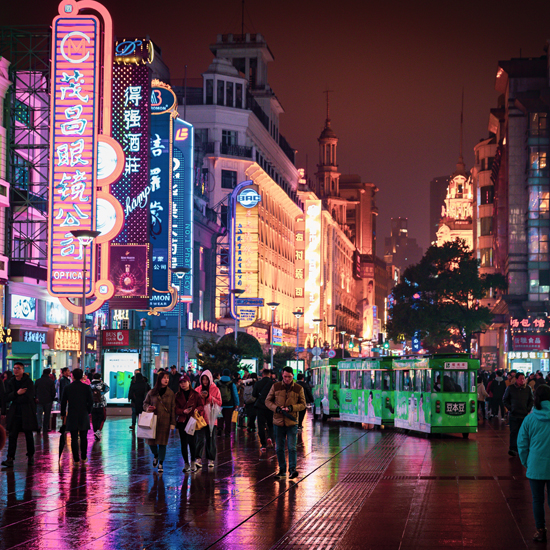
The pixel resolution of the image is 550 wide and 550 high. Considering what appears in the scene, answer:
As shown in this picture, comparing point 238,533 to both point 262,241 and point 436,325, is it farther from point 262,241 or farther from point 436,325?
point 436,325

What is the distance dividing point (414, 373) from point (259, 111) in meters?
56.6

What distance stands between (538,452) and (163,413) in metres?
8.04

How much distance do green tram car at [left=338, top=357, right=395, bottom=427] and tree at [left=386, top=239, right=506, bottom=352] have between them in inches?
2049

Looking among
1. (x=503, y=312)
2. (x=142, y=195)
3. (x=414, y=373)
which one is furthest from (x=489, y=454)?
(x=503, y=312)

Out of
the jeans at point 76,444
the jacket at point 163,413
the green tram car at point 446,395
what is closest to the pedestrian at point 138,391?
the green tram car at point 446,395

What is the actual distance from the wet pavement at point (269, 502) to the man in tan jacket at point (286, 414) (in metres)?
0.50

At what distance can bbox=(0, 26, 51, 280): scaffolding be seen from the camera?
39.5 metres

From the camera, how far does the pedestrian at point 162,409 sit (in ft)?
53.9

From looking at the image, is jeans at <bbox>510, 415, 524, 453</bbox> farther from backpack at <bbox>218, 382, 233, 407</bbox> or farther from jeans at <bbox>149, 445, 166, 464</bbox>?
jeans at <bbox>149, 445, 166, 464</bbox>

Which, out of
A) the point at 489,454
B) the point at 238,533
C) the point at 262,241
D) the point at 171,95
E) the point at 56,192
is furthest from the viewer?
the point at 262,241

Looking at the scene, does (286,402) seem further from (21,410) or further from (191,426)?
(21,410)

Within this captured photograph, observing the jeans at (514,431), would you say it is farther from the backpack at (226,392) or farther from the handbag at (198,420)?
the backpack at (226,392)

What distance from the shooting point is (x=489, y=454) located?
20578 millimetres

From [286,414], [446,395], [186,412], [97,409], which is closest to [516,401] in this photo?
[446,395]
